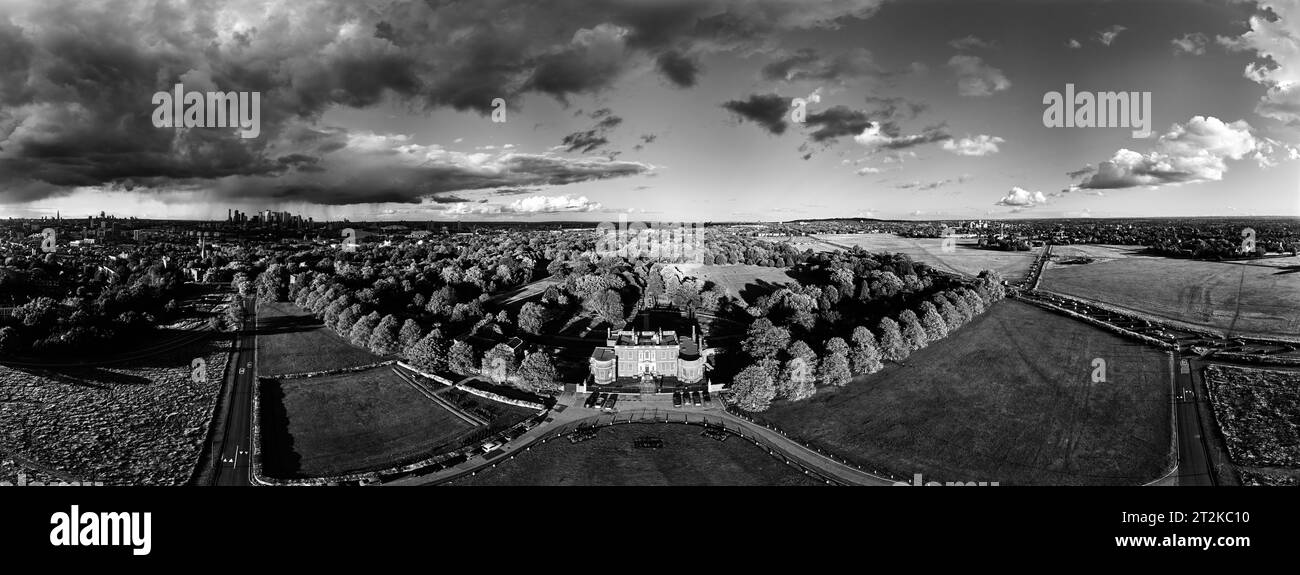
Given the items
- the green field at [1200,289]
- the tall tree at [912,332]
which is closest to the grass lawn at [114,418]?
the tall tree at [912,332]

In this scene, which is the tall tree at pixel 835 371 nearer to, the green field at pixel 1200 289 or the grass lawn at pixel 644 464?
the grass lawn at pixel 644 464

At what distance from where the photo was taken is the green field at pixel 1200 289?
36969mm

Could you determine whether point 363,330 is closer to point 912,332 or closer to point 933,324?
point 912,332

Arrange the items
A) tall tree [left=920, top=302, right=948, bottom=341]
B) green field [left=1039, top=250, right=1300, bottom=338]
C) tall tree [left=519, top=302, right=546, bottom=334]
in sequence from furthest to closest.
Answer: green field [left=1039, top=250, right=1300, bottom=338] → tall tree [left=519, top=302, right=546, bottom=334] → tall tree [left=920, top=302, right=948, bottom=341]

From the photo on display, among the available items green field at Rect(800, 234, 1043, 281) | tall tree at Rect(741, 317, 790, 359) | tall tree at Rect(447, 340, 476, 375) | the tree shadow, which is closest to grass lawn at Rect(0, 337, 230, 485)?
the tree shadow

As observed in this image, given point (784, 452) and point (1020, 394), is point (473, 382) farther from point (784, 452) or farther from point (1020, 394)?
point (1020, 394)

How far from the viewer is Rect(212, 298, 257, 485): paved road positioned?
18781 mm

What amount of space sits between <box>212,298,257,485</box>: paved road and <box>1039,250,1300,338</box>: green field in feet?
195

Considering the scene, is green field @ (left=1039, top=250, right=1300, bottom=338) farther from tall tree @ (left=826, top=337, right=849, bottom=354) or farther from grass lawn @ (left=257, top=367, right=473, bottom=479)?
grass lawn @ (left=257, top=367, right=473, bottom=479)

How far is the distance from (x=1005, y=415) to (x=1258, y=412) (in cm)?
1084
